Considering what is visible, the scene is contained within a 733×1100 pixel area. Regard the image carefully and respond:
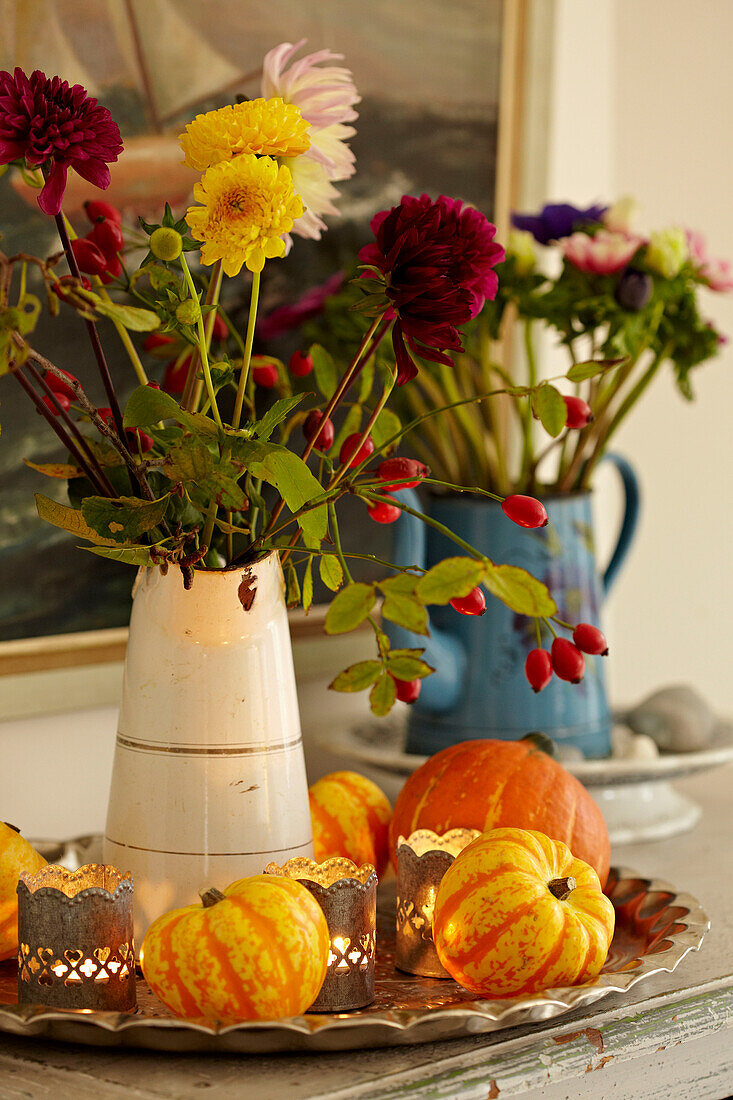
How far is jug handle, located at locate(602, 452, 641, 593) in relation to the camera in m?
0.96

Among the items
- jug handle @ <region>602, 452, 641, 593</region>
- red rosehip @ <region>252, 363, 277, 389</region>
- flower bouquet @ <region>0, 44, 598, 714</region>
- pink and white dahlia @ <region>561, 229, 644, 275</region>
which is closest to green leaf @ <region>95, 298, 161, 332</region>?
flower bouquet @ <region>0, 44, 598, 714</region>

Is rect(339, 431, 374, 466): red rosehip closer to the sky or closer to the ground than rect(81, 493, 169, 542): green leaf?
closer to the sky

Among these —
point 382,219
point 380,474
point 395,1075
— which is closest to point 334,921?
point 395,1075

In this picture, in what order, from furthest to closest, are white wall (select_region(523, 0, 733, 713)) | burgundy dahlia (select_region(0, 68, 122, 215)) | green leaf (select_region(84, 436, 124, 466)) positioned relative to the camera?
white wall (select_region(523, 0, 733, 713)) < green leaf (select_region(84, 436, 124, 466)) < burgundy dahlia (select_region(0, 68, 122, 215))

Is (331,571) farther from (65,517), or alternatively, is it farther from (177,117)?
(177,117)

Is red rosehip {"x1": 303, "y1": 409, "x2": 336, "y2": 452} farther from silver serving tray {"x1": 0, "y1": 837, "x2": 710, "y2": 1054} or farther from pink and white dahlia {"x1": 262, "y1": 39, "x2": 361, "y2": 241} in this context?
silver serving tray {"x1": 0, "y1": 837, "x2": 710, "y2": 1054}

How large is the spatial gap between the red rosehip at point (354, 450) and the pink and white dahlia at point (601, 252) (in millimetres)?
303

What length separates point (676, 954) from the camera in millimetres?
549

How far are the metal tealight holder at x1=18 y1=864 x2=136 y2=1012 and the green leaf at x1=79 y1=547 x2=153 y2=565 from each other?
14 cm

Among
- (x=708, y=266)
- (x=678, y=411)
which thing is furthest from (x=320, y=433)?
(x=678, y=411)

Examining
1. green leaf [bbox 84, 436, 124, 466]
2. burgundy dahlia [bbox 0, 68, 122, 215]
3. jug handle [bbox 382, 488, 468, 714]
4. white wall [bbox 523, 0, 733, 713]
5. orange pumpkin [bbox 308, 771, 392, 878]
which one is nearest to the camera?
burgundy dahlia [bbox 0, 68, 122, 215]

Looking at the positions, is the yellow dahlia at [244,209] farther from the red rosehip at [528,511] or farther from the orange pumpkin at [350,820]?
the orange pumpkin at [350,820]

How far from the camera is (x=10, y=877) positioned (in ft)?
1.78

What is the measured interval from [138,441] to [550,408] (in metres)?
0.19
